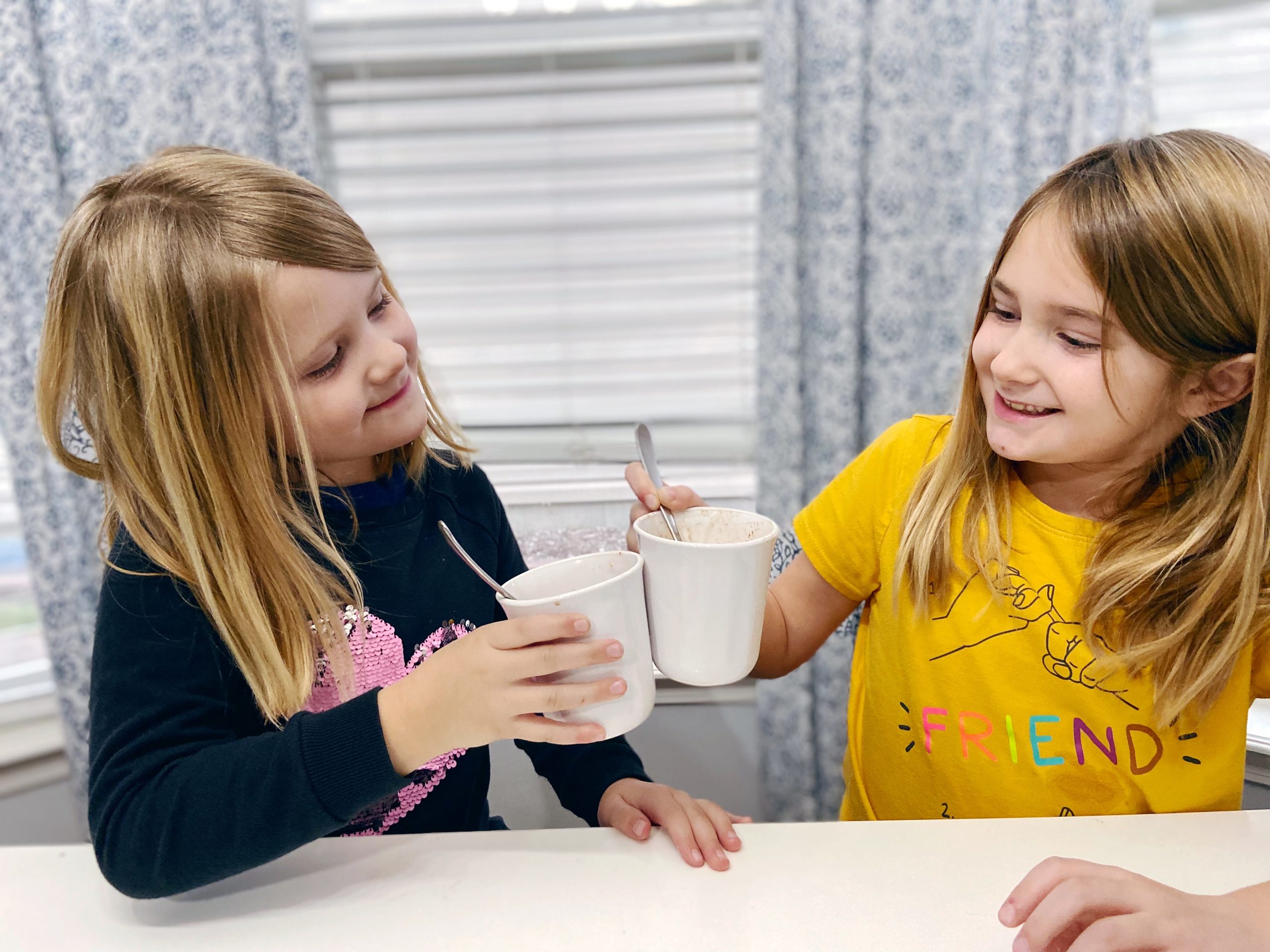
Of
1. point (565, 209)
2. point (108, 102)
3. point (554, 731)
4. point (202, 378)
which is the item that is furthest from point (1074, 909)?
point (108, 102)

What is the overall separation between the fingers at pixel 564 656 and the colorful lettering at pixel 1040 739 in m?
0.57

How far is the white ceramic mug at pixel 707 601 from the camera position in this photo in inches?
24.2

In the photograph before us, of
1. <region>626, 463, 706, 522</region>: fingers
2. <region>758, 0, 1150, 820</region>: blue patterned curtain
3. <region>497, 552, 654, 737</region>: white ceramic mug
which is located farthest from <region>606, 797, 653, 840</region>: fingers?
<region>758, 0, 1150, 820</region>: blue patterned curtain

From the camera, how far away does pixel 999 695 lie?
93cm

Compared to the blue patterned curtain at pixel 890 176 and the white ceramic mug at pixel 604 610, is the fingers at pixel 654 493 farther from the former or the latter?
the blue patterned curtain at pixel 890 176

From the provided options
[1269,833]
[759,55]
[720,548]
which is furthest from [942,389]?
[720,548]

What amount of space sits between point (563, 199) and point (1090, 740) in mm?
1444

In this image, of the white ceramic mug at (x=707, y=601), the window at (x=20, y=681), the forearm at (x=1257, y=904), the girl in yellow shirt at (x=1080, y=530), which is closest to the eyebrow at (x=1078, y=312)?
the girl in yellow shirt at (x=1080, y=530)

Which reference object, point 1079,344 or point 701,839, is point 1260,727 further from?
point 701,839

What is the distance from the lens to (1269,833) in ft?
2.24

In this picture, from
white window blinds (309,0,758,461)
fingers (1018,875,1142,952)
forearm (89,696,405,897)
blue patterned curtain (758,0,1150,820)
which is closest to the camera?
fingers (1018,875,1142,952)

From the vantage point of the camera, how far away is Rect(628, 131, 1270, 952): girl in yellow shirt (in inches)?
30.3

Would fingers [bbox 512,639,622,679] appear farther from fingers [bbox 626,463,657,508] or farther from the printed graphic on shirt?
the printed graphic on shirt

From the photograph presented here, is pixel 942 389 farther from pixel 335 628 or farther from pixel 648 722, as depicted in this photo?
pixel 335 628
